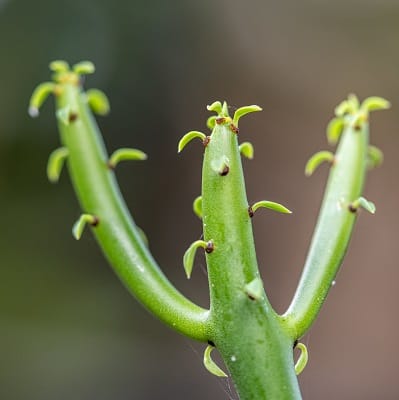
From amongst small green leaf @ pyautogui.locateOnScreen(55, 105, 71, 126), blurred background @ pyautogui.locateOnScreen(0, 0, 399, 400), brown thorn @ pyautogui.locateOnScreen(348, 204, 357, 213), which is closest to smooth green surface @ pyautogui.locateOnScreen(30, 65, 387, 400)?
brown thorn @ pyautogui.locateOnScreen(348, 204, 357, 213)

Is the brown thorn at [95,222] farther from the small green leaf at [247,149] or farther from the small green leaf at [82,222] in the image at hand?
the small green leaf at [247,149]

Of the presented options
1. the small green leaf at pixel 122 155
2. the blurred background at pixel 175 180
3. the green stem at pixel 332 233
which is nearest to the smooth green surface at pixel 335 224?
the green stem at pixel 332 233

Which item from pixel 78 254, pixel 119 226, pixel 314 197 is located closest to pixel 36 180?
pixel 78 254

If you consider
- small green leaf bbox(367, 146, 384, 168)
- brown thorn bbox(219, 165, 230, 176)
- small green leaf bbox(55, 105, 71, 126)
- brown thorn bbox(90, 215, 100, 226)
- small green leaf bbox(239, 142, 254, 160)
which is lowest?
brown thorn bbox(219, 165, 230, 176)

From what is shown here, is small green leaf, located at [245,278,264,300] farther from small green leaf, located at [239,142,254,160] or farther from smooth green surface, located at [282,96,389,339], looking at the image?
small green leaf, located at [239,142,254,160]

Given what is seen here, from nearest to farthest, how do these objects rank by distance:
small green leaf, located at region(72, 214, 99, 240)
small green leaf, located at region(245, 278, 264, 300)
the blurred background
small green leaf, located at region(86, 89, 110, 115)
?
small green leaf, located at region(245, 278, 264, 300), small green leaf, located at region(72, 214, 99, 240), small green leaf, located at region(86, 89, 110, 115), the blurred background

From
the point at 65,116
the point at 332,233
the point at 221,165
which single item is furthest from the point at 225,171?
the point at 65,116

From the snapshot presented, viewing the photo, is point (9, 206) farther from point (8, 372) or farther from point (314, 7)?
point (314, 7)
